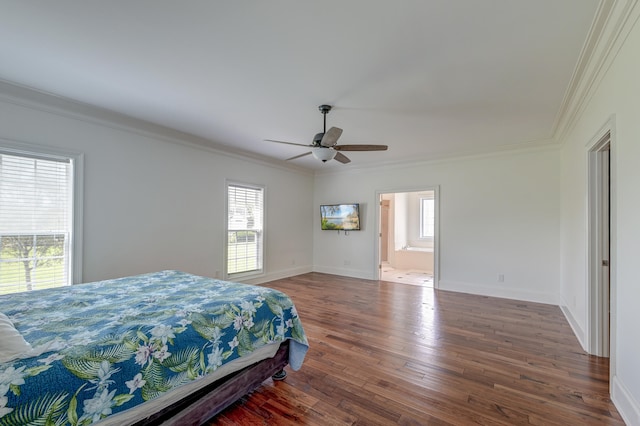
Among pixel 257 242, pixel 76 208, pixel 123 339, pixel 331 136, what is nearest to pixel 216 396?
pixel 123 339

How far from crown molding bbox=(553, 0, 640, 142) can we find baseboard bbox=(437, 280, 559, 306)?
→ 289 centimetres

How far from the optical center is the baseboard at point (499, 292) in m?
4.61

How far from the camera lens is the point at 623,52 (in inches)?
76.7

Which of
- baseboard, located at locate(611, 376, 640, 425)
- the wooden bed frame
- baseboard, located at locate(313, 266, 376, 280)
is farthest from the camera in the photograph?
baseboard, located at locate(313, 266, 376, 280)

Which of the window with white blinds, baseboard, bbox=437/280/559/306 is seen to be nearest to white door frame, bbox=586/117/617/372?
baseboard, bbox=437/280/559/306

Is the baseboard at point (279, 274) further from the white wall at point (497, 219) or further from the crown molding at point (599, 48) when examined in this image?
the crown molding at point (599, 48)

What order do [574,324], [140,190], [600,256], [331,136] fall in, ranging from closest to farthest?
1. [600,256]
2. [331,136]
3. [574,324]
4. [140,190]

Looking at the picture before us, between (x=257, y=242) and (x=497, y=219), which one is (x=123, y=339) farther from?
(x=497, y=219)

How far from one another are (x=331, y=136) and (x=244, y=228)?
3.25 m

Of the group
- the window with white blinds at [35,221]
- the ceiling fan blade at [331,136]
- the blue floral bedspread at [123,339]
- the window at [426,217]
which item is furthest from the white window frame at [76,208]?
the window at [426,217]

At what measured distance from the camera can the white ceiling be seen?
1875 mm

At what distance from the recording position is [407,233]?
8.95 metres

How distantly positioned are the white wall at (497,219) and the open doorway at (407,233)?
1.97 m

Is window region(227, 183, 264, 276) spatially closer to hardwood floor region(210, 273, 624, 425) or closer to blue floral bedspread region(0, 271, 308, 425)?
hardwood floor region(210, 273, 624, 425)
